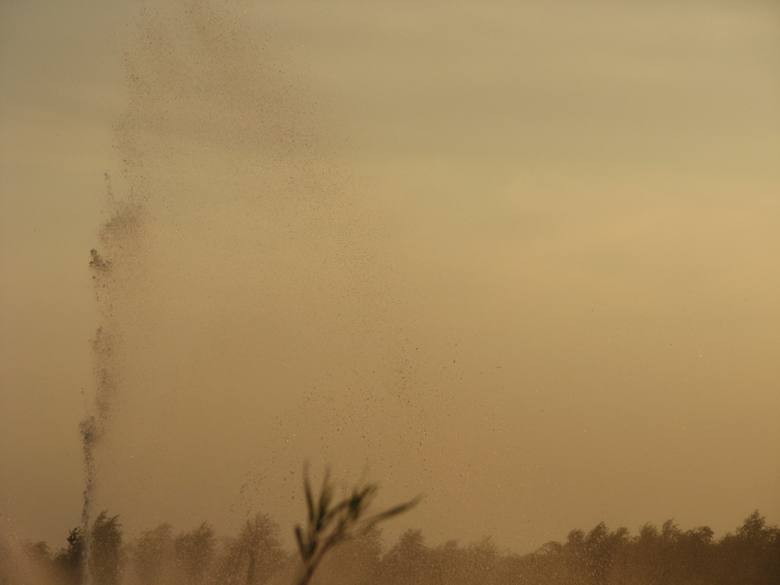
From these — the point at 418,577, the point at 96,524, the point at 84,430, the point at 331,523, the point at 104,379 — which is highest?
the point at 104,379

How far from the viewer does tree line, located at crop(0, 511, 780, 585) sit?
18328 millimetres

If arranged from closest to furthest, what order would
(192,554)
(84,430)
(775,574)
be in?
(84,430)
(192,554)
(775,574)

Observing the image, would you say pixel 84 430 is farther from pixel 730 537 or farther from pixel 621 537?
pixel 730 537

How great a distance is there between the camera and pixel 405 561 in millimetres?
20250

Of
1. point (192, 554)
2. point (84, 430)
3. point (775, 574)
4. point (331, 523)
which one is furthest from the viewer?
point (775, 574)

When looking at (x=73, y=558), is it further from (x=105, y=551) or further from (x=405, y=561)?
(x=405, y=561)

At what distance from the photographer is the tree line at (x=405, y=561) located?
1833 centimetres

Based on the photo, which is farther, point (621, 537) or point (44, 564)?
point (621, 537)

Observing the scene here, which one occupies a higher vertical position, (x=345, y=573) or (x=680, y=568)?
(x=345, y=573)

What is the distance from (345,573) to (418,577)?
1.99 meters

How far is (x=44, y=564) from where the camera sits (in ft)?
Answer: 59.8

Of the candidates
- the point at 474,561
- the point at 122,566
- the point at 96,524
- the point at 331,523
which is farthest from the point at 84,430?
the point at 474,561

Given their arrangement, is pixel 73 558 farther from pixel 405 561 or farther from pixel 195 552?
pixel 405 561

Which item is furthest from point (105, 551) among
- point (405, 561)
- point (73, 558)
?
point (405, 561)
